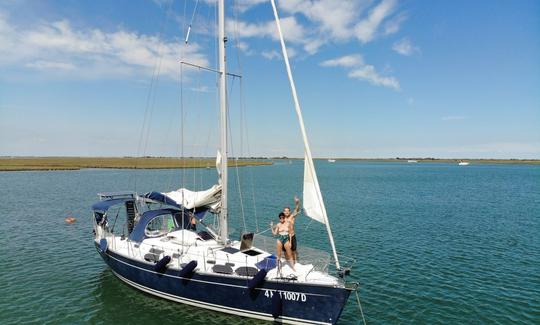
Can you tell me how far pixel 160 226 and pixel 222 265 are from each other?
20.0 feet

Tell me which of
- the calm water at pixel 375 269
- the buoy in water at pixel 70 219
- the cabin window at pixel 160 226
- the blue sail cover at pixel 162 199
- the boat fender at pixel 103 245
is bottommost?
the calm water at pixel 375 269

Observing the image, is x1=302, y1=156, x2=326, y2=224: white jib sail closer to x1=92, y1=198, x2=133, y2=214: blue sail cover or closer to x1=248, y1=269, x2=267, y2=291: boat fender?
x1=248, y1=269, x2=267, y2=291: boat fender

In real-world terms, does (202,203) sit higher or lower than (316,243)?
higher

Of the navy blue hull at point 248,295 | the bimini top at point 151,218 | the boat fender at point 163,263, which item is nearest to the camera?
the navy blue hull at point 248,295

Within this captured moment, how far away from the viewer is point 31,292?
1483cm

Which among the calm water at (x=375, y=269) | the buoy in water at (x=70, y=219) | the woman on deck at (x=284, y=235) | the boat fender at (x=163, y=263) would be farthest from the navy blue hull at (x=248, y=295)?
the buoy in water at (x=70, y=219)

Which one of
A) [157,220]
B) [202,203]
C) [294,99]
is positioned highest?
[294,99]

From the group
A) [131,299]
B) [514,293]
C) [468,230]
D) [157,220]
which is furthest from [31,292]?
[468,230]

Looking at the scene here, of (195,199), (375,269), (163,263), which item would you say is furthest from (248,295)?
(375,269)

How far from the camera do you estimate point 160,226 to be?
16766 millimetres

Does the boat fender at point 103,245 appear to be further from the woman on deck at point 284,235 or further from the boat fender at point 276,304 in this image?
the boat fender at point 276,304

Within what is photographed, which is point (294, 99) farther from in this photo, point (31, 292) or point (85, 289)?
point (31, 292)

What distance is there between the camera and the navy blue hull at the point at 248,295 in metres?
10.6

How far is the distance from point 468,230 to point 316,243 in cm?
1353
